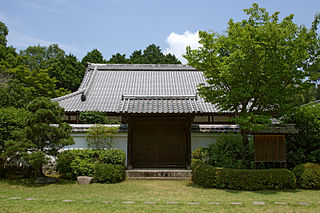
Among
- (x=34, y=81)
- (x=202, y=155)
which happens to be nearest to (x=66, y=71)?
(x=34, y=81)

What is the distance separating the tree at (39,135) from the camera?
8.85 meters

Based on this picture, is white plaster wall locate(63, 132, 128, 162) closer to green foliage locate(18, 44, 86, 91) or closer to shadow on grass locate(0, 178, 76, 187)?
shadow on grass locate(0, 178, 76, 187)

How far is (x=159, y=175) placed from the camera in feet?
34.6

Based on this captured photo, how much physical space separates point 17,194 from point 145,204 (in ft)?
12.5

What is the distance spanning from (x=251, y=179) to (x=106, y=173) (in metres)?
4.95

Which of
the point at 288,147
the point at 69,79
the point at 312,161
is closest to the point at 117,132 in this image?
the point at 288,147

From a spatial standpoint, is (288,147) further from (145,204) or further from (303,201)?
(145,204)

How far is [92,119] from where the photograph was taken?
13.5 metres

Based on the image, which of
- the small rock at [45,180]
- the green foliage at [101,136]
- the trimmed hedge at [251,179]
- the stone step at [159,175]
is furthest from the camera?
the green foliage at [101,136]

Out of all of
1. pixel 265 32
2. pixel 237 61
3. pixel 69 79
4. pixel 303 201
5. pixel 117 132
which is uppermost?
pixel 69 79

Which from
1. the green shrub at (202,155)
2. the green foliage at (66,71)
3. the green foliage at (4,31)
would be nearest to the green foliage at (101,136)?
the green shrub at (202,155)

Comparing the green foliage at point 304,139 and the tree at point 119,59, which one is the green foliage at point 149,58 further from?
the green foliage at point 304,139

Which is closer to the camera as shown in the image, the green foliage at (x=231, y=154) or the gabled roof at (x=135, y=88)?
the green foliage at (x=231, y=154)

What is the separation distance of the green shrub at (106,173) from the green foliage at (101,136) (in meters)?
1.45
